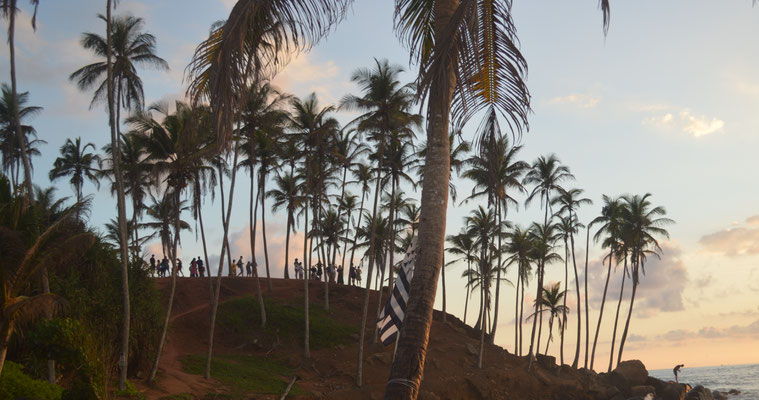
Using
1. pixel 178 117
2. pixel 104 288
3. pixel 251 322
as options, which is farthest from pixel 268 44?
pixel 251 322

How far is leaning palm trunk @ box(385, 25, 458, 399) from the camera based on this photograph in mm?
5742

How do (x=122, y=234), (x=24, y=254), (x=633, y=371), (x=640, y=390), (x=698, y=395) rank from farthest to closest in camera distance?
(x=633, y=371), (x=698, y=395), (x=640, y=390), (x=122, y=234), (x=24, y=254)

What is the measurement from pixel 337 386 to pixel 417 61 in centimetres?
2219

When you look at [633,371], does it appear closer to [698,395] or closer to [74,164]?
[698,395]

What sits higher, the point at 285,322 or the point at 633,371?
the point at 285,322

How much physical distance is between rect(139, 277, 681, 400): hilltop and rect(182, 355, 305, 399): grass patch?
0.05 m

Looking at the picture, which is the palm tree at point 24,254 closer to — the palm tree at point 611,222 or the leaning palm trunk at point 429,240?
the leaning palm trunk at point 429,240

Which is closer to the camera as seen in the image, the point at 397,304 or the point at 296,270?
the point at 397,304

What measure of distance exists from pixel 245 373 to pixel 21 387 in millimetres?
12616

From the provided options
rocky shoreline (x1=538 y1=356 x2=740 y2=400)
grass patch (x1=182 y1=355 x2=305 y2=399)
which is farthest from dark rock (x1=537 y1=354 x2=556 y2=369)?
grass patch (x1=182 y1=355 x2=305 y2=399)

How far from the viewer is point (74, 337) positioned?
13.0 meters

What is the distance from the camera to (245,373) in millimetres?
25703

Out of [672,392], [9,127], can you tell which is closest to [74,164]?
[9,127]

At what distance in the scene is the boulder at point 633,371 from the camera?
1629 inches
